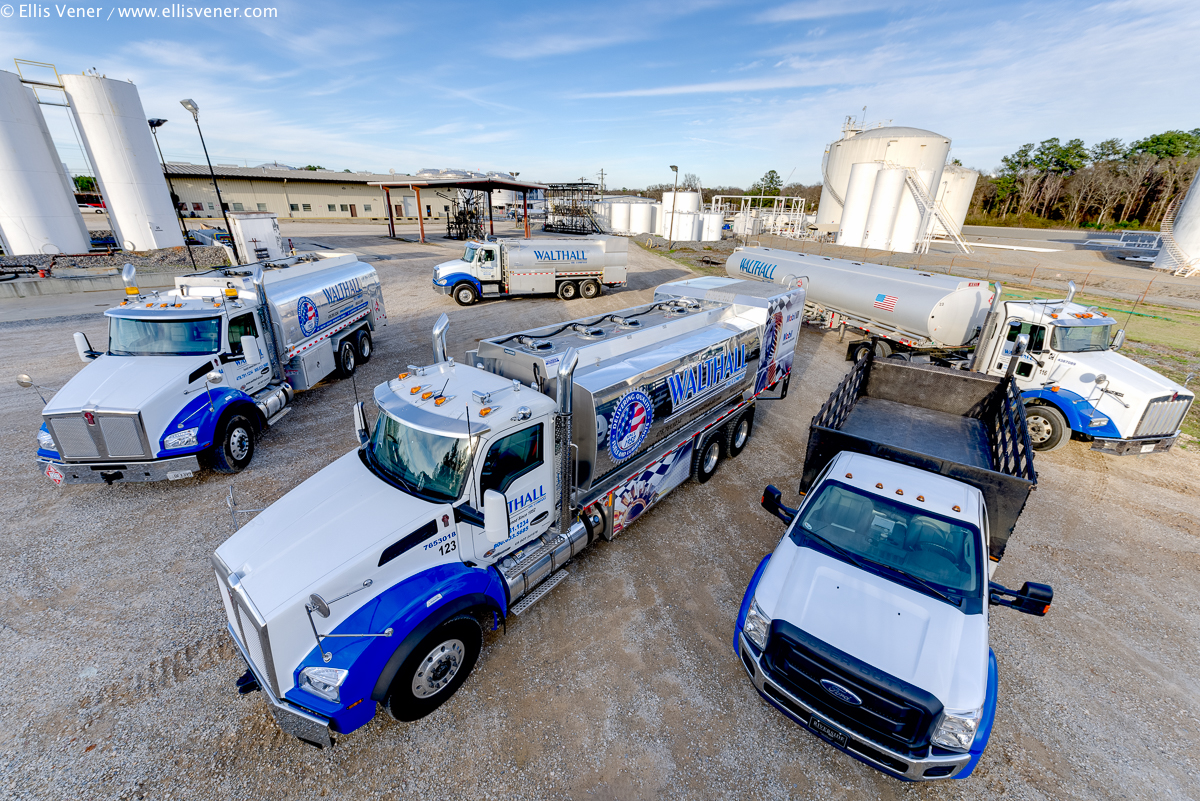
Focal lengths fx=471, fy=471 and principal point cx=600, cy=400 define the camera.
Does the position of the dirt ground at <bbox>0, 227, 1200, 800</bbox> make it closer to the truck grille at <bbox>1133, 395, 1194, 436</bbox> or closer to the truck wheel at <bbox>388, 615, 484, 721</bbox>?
the truck wheel at <bbox>388, 615, 484, 721</bbox>

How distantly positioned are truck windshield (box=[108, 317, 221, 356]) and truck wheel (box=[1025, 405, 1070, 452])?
16.3 m

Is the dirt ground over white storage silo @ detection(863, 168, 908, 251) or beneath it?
beneath

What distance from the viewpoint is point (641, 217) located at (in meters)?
54.5

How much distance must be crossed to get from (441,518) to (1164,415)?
1273cm

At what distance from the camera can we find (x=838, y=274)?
17.3 m

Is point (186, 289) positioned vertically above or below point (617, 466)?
above

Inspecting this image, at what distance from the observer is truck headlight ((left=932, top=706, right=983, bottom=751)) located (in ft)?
12.2

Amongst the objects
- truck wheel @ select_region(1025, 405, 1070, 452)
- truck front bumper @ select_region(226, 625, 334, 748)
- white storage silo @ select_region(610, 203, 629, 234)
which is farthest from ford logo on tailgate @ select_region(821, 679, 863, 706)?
white storage silo @ select_region(610, 203, 629, 234)

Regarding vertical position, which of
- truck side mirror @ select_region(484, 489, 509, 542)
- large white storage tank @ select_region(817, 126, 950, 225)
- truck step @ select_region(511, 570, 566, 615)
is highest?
large white storage tank @ select_region(817, 126, 950, 225)

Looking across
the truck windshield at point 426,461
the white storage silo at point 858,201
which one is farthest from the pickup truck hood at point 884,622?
the white storage silo at point 858,201

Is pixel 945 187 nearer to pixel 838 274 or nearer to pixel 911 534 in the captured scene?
pixel 838 274

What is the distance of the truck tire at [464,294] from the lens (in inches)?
851

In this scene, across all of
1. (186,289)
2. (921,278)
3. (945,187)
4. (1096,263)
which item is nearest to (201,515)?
(186,289)

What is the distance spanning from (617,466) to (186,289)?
974cm
